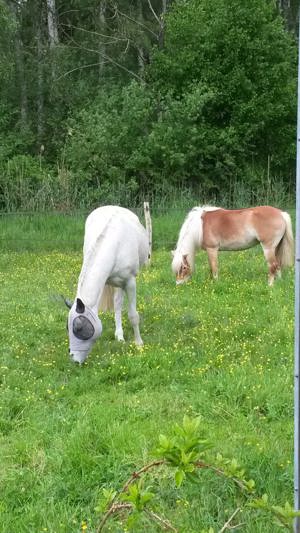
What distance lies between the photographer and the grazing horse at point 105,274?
18.3ft

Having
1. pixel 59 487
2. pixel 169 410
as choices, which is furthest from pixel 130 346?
pixel 59 487

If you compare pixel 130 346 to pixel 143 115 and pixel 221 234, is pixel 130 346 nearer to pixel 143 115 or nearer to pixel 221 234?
pixel 221 234

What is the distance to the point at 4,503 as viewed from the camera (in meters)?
3.44

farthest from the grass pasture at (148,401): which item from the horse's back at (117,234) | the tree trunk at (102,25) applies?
the tree trunk at (102,25)

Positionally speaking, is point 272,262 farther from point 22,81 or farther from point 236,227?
point 22,81

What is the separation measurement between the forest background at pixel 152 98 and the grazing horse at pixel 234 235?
10.1 m

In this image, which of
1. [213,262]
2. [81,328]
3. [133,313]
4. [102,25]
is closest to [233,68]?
[102,25]

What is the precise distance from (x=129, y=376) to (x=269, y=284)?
4436 millimetres

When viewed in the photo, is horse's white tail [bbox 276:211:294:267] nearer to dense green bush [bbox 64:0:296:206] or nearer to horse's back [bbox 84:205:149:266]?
horse's back [bbox 84:205:149:266]

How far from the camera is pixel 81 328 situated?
550cm

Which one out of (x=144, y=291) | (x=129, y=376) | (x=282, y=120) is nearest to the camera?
(x=129, y=376)

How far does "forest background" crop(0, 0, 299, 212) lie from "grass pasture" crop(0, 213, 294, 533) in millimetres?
12872

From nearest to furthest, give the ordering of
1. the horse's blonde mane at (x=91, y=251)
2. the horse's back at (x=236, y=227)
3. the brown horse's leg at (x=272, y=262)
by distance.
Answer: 1. the horse's blonde mane at (x=91, y=251)
2. the brown horse's leg at (x=272, y=262)
3. the horse's back at (x=236, y=227)

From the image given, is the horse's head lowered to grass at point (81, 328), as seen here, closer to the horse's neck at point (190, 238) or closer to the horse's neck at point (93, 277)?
the horse's neck at point (93, 277)
